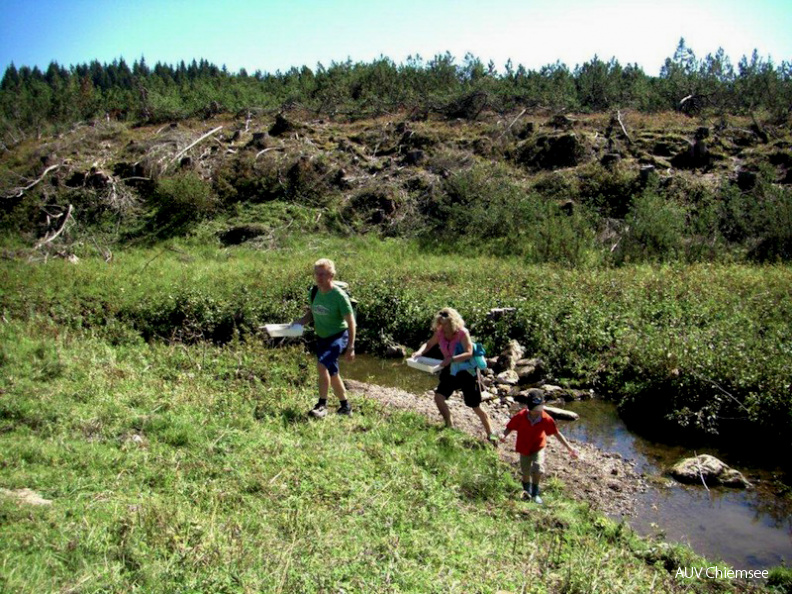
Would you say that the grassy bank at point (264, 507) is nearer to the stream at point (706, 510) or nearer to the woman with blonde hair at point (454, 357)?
the woman with blonde hair at point (454, 357)

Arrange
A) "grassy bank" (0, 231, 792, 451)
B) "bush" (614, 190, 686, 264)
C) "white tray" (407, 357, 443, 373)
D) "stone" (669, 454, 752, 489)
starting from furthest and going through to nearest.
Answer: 1. "bush" (614, 190, 686, 264)
2. "grassy bank" (0, 231, 792, 451)
3. "stone" (669, 454, 752, 489)
4. "white tray" (407, 357, 443, 373)

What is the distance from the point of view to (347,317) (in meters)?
7.20

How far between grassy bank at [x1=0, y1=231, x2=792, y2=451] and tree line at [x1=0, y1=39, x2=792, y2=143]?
20288 mm

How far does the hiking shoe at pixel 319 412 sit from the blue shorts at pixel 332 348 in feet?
1.32

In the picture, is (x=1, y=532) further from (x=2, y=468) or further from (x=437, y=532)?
(x=437, y=532)

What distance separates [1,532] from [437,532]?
3065mm

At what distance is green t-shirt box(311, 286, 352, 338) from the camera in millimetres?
7145

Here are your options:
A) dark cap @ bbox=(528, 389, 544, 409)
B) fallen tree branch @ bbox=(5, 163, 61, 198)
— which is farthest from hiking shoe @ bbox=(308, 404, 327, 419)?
fallen tree branch @ bbox=(5, 163, 61, 198)

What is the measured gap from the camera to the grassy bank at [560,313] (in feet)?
30.1

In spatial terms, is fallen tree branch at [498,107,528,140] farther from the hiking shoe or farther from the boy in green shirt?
the hiking shoe

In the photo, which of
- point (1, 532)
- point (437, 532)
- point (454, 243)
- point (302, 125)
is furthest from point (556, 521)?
point (302, 125)

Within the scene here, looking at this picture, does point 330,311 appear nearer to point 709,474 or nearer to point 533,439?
point 533,439

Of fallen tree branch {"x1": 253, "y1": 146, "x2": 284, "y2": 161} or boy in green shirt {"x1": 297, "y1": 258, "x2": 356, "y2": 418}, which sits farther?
fallen tree branch {"x1": 253, "y1": 146, "x2": 284, "y2": 161}

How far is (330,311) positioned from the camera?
7.18 m
